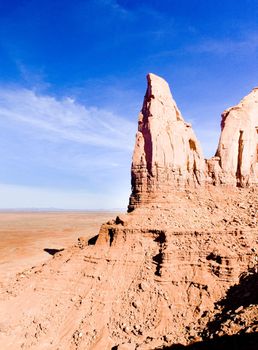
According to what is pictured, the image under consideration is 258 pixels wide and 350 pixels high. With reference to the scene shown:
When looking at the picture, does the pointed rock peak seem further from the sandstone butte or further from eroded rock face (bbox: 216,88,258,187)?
eroded rock face (bbox: 216,88,258,187)

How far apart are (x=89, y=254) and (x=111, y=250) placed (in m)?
2.19

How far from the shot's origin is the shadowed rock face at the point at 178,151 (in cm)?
3105

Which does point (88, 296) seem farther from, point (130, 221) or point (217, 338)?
point (217, 338)

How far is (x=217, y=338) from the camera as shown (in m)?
18.1

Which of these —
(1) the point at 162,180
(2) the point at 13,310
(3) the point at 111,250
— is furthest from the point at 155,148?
(2) the point at 13,310

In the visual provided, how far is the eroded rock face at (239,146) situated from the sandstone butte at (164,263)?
0.10 meters

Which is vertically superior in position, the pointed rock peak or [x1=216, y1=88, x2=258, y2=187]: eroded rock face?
the pointed rock peak

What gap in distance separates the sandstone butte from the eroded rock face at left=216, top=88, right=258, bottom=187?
0.10 m

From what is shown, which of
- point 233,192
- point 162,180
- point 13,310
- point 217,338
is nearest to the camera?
point 217,338

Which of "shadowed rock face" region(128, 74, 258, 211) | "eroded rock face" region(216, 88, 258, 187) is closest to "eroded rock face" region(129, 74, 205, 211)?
"shadowed rock face" region(128, 74, 258, 211)

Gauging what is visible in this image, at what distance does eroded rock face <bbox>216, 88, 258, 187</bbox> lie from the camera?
113ft

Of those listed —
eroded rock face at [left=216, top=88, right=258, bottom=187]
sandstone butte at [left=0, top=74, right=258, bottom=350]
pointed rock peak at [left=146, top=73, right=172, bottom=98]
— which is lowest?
sandstone butte at [left=0, top=74, right=258, bottom=350]

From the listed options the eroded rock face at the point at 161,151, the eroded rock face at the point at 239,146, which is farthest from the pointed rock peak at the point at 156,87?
the eroded rock face at the point at 239,146

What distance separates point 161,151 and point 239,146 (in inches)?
350
